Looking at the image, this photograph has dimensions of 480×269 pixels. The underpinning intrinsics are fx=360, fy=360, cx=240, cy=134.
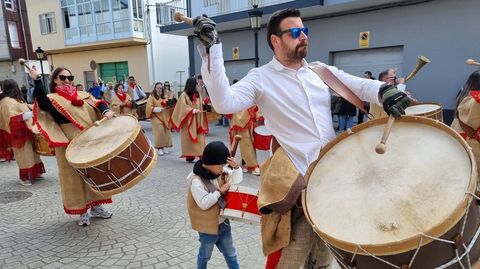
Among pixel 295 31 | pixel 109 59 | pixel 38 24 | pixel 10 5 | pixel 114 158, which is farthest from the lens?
pixel 10 5

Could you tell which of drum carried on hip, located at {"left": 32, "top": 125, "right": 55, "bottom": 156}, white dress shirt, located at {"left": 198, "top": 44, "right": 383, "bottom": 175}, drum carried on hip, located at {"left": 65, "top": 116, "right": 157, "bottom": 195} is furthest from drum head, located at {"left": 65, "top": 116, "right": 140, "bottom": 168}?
drum carried on hip, located at {"left": 32, "top": 125, "right": 55, "bottom": 156}

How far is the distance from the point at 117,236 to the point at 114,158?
1.19 metres

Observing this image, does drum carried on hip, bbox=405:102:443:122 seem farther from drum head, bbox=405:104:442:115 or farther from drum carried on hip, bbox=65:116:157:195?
drum carried on hip, bbox=65:116:157:195

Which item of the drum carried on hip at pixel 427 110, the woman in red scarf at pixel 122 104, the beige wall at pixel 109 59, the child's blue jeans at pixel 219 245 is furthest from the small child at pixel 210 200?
the beige wall at pixel 109 59

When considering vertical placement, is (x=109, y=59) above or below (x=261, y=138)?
above

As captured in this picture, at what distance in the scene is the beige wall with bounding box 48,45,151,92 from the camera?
20016mm

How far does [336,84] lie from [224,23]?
12216 millimetres

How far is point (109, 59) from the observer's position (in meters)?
21.3

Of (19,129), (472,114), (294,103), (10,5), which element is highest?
(10,5)

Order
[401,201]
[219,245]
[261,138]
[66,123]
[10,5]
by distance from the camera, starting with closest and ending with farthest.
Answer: [401,201]
[219,245]
[66,123]
[261,138]
[10,5]

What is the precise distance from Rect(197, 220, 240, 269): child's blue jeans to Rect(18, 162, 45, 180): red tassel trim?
15.8 feet

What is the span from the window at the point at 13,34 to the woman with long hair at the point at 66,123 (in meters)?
30.1

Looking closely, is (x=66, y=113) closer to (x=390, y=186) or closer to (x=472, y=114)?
(x=390, y=186)

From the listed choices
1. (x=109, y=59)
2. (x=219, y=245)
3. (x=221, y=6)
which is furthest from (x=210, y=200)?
(x=109, y=59)
